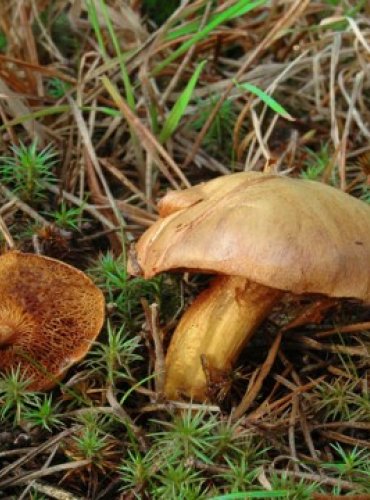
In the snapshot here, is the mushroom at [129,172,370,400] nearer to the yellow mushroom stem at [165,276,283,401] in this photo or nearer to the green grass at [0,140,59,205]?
the yellow mushroom stem at [165,276,283,401]

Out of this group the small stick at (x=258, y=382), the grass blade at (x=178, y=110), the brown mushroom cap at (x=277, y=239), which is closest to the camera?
the brown mushroom cap at (x=277, y=239)

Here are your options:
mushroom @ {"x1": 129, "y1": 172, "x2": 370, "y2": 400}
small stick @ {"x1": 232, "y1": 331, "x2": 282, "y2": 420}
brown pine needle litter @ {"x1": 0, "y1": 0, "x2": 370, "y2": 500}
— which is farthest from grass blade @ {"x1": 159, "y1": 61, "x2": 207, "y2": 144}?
small stick @ {"x1": 232, "y1": 331, "x2": 282, "y2": 420}

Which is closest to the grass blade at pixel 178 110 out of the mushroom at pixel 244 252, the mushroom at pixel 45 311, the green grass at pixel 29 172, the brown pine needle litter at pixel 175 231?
the brown pine needle litter at pixel 175 231

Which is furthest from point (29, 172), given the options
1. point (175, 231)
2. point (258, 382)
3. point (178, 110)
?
point (258, 382)

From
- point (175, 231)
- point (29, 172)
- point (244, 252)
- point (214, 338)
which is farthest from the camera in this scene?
point (29, 172)

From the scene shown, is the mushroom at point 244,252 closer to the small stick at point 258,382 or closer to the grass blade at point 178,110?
the small stick at point 258,382

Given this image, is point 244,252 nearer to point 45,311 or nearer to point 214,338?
point 214,338

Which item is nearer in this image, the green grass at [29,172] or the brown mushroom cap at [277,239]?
the brown mushroom cap at [277,239]
